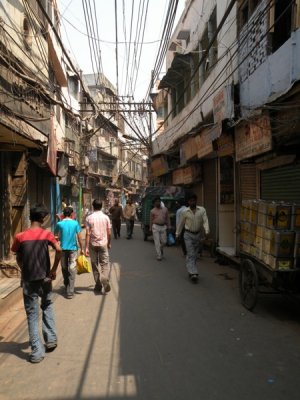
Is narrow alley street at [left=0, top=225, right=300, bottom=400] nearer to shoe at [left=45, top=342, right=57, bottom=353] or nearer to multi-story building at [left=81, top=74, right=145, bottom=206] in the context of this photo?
shoe at [left=45, top=342, right=57, bottom=353]

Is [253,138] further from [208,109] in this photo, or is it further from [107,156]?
[107,156]

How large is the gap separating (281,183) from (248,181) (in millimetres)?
2224

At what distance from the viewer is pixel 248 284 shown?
22.6 ft

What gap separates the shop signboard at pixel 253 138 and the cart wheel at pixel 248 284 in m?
2.41

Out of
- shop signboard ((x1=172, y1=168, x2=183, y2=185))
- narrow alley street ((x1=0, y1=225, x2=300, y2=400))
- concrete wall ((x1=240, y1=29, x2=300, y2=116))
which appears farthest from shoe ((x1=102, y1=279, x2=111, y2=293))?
shop signboard ((x1=172, y1=168, x2=183, y2=185))

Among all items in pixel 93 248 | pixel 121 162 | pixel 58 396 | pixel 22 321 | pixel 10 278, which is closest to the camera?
pixel 58 396

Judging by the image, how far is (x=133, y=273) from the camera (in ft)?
33.7

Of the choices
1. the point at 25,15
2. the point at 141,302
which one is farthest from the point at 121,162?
the point at 141,302

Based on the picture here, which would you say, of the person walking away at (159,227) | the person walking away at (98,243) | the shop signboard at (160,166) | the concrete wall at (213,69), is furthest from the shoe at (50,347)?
the shop signboard at (160,166)

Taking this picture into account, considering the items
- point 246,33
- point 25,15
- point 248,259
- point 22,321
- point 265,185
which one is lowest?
point 22,321

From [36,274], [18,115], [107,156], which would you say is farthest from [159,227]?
[107,156]

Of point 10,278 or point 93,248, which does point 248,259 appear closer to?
point 93,248

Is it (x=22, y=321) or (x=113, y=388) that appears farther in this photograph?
(x=22, y=321)

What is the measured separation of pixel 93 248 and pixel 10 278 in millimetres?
2316
